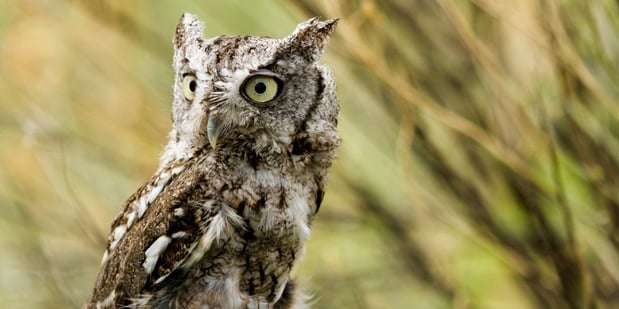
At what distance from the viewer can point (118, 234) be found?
2613mm

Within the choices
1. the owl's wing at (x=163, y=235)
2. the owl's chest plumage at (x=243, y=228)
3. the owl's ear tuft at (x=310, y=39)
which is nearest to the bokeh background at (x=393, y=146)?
the owl's ear tuft at (x=310, y=39)

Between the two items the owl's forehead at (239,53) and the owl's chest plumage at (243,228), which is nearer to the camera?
the owl's forehead at (239,53)

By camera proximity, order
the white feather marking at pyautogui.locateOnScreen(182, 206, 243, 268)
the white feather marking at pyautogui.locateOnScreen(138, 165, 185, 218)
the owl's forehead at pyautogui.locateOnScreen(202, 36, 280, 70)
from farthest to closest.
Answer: the white feather marking at pyautogui.locateOnScreen(138, 165, 185, 218) → the white feather marking at pyautogui.locateOnScreen(182, 206, 243, 268) → the owl's forehead at pyautogui.locateOnScreen(202, 36, 280, 70)

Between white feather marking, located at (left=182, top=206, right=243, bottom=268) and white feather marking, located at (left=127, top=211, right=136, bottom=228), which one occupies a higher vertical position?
white feather marking, located at (left=127, top=211, right=136, bottom=228)

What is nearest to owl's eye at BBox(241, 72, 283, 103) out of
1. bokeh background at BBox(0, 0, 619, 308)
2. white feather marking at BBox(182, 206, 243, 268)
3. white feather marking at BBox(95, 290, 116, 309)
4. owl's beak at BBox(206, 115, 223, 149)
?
owl's beak at BBox(206, 115, 223, 149)

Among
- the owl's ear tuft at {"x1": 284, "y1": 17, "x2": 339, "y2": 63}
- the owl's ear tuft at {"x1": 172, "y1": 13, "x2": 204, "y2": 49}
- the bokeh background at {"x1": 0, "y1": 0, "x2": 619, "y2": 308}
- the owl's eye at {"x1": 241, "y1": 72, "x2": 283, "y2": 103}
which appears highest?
the bokeh background at {"x1": 0, "y1": 0, "x2": 619, "y2": 308}

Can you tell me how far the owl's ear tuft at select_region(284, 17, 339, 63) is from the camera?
2.41 metres

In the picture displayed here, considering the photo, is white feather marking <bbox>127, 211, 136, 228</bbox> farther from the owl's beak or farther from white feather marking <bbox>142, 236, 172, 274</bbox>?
the owl's beak

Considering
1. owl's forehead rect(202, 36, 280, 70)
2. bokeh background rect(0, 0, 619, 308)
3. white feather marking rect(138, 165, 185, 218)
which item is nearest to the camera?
owl's forehead rect(202, 36, 280, 70)

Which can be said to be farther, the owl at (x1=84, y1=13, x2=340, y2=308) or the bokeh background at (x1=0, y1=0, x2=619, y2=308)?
the bokeh background at (x1=0, y1=0, x2=619, y2=308)

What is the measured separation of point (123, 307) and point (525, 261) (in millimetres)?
1977

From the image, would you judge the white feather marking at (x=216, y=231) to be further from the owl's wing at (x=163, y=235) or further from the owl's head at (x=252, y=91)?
the owl's head at (x=252, y=91)

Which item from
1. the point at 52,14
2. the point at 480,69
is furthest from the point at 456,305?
the point at 52,14

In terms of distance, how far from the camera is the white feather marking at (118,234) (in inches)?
102
